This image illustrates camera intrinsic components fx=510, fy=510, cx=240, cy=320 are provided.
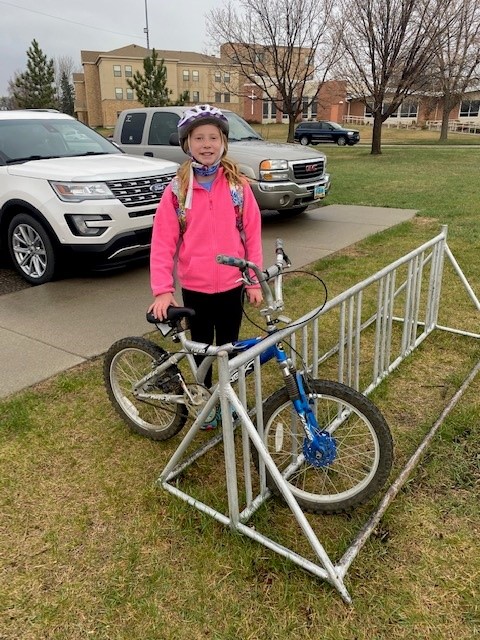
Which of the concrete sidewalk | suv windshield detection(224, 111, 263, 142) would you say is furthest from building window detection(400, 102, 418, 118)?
the concrete sidewalk

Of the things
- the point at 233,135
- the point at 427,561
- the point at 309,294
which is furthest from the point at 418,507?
→ the point at 233,135

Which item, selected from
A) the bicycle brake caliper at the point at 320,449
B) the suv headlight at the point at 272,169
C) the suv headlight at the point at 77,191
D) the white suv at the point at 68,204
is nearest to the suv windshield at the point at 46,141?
the white suv at the point at 68,204

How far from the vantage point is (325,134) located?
36.1 m

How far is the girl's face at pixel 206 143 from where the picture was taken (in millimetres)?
2414

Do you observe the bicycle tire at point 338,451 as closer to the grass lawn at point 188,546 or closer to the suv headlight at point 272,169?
the grass lawn at point 188,546

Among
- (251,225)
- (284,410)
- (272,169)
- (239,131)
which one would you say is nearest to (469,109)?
(239,131)

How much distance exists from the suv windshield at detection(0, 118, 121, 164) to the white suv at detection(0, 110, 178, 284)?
0.04 feet

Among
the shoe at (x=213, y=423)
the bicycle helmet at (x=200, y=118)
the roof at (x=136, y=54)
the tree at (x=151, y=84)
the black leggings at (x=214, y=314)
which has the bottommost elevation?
the shoe at (x=213, y=423)

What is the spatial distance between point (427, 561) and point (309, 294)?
Answer: 132 inches

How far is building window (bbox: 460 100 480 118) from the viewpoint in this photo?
5228cm

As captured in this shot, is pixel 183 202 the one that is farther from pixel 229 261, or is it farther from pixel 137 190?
pixel 137 190

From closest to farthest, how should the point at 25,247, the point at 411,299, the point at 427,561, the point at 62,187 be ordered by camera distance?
the point at 427,561 → the point at 411,299 → the point at 62,187 → the point at 25,247

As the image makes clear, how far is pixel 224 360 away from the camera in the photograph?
1897 mm

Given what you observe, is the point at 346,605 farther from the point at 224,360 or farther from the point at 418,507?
the point at 224,360
